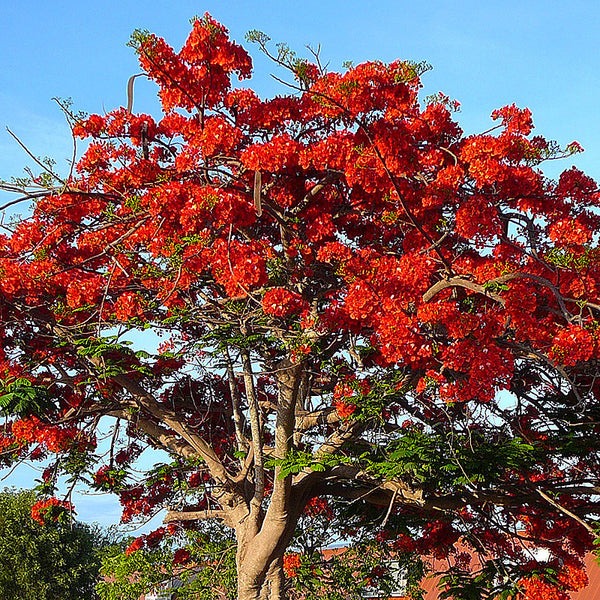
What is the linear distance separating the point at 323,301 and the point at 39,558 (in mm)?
10323

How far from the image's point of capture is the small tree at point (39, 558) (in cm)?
1555

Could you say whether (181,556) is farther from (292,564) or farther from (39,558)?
(39,558)

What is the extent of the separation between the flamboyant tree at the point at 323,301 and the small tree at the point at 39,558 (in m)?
6.96

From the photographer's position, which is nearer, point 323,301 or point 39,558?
point 323,301

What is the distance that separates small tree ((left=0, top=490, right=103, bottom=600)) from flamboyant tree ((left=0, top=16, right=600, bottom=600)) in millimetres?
6958

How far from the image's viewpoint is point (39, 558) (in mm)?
15922

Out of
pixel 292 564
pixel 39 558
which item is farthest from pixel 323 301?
pixel 39 558

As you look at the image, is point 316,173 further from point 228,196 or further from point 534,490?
point 534,490

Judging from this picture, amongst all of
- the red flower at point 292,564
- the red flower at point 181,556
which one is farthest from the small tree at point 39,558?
the red flower at point 292,564

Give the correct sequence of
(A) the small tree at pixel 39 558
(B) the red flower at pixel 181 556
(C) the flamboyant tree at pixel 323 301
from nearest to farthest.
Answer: (C) the flamboyant tree at pixel 323 301, (B) the red flower at pixel 181 556, (A) the small tree at pixel 39 558

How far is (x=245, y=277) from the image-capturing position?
24.4 feet

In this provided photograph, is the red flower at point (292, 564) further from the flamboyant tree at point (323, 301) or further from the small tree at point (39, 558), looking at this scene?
the small tree at point (39, 558)

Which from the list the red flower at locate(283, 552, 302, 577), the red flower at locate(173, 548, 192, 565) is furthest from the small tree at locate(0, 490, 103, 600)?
the red flower at locate(283, 552, 302, 577)

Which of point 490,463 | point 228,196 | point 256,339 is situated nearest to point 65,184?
point 228,196
